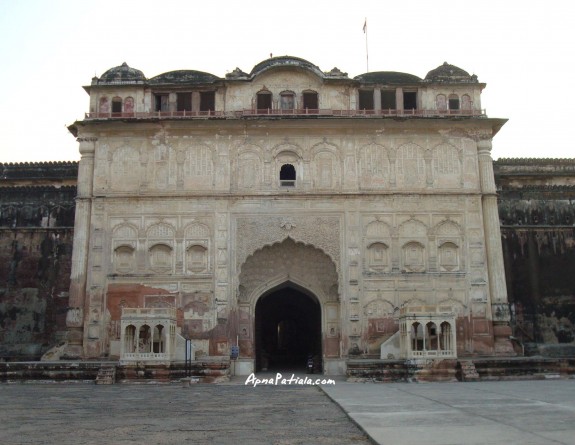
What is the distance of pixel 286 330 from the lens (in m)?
27.9

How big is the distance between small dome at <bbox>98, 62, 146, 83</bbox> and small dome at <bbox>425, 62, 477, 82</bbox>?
9.40 meters

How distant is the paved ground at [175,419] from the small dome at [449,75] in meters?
12.5

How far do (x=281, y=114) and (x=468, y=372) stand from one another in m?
9.51

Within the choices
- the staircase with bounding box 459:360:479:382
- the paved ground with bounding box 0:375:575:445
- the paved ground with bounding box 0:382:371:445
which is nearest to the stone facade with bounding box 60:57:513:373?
the staircase with bounding box 459:360:479:382

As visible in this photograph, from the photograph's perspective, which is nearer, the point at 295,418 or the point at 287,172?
the point at 295,418

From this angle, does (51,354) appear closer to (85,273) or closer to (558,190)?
(85,273)

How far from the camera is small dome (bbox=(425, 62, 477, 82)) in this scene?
71.3 feet

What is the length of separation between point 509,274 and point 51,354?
14.7 metres

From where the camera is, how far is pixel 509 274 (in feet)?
72.6

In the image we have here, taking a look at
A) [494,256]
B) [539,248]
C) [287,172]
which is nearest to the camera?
[494,256]

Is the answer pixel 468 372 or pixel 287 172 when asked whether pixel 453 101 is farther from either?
pixel 468 372

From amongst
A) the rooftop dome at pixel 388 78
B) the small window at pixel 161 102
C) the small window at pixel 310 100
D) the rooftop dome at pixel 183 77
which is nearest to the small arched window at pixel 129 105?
the small window at pixel 161 102

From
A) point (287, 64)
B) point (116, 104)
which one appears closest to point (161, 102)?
point (116, 104)

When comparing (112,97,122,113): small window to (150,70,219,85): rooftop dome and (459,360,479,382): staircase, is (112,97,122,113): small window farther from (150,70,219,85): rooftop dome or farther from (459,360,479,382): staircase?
(459,360,479,382): staircase
